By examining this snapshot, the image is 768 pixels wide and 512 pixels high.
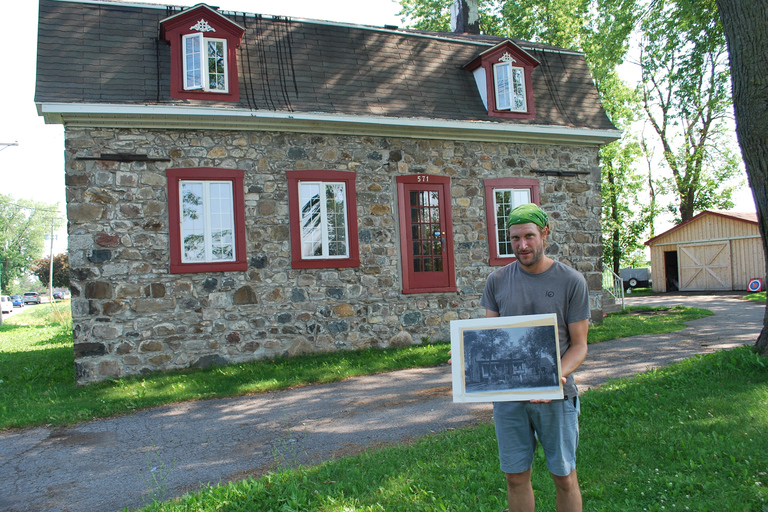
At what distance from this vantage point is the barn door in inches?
974

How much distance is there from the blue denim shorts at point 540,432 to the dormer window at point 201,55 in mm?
8290

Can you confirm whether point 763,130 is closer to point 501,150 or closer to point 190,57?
point 501,150

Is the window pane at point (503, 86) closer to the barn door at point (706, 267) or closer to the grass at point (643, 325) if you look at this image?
the grass at point (643, 325)

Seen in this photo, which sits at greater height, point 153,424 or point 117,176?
point 117,176

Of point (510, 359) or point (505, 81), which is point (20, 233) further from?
point (510, 359)

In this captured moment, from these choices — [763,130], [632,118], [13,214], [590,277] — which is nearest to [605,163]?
[632,118]

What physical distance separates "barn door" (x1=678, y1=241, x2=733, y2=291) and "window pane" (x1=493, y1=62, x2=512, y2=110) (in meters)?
18.6

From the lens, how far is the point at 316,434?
5.71 metres

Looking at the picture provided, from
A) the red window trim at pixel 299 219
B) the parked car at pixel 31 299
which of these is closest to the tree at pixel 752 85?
the red window trim at pixel 299 219

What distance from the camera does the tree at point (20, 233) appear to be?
2756 inches

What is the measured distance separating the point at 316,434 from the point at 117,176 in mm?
5899

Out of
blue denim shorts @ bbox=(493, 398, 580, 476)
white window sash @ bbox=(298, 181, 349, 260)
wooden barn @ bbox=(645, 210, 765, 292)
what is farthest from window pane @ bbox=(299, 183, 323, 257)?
wooden barn @ bbox=(645, 210, 765, 292)

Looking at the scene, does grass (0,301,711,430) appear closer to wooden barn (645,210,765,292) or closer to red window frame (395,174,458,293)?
red window frame (395,174,458,293)

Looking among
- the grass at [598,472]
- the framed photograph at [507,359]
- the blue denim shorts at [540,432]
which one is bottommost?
the grass at [598,472]
